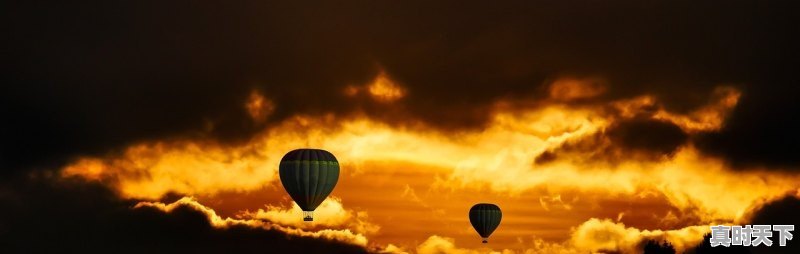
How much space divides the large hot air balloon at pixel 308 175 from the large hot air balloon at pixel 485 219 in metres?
40.5

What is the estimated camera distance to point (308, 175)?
12525 cm

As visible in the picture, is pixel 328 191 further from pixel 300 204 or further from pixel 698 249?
pixel 698 249

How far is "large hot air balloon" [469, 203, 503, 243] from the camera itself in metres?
162

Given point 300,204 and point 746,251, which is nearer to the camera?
point 300,204

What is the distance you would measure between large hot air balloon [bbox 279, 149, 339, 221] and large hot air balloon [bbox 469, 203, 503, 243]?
40.5 m

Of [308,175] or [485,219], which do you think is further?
[485,219]

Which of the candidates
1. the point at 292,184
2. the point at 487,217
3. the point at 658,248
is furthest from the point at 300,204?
the point at 658,248

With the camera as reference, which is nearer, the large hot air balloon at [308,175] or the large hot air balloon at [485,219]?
the large hot air balloon at [308,175]

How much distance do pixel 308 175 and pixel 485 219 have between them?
44.2 metres

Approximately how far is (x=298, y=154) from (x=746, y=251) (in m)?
72.9

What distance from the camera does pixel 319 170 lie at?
125 m

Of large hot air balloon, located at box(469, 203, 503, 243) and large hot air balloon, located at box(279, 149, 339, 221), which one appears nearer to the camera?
large hot air balloon, located at box(279, 149, 339, 221)

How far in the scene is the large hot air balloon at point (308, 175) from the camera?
12506cm

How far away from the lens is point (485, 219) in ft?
530
